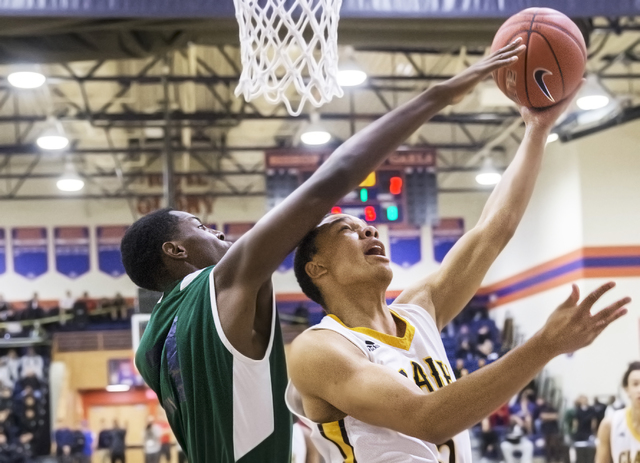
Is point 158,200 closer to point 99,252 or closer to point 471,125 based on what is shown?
point 99,252

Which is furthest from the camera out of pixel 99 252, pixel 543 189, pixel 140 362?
pixel 99 252

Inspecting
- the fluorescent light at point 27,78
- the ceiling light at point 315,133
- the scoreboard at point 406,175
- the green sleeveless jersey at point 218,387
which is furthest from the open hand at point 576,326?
the ceiling light at point 315,133

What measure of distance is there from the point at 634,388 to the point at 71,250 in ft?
59.8

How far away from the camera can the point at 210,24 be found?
5102 mm

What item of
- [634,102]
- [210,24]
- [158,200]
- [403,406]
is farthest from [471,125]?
[403,406]

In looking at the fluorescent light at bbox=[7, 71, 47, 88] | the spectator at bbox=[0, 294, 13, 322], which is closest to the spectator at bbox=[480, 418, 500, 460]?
the fluorescent light at bbox=[7, 71, 47, 88]

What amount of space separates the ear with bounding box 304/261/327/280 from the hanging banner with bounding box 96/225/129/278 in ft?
63.8

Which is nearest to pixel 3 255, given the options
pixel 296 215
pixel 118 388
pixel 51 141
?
pixel 118 388

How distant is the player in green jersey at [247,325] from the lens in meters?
2.15

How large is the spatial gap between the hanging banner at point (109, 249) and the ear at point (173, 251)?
19525 mm

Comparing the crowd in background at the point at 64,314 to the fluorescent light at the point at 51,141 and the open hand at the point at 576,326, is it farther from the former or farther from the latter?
the open hand at the point at 576,326

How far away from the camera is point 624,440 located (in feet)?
16.9

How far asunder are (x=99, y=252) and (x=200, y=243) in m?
19.7

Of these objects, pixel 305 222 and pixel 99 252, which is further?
pixel 99 252
